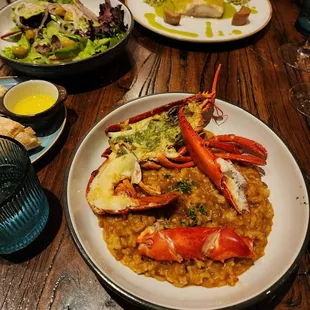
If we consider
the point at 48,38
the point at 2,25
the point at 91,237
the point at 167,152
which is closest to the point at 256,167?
the point at 167,152

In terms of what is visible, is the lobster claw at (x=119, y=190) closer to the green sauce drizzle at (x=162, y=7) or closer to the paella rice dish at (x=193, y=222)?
the paella rice dish at (x=193, y=222)

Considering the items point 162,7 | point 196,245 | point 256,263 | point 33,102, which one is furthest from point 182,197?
point 162,7

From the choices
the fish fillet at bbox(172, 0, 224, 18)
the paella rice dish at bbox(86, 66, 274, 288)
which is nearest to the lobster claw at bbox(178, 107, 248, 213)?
the paella rice dish at bbox(86, 66, 274, 288)

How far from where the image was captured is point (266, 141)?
2137 millimetres

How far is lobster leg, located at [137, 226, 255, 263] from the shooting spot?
155cm

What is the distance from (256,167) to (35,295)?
1459mm

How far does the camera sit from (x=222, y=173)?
1843 mm

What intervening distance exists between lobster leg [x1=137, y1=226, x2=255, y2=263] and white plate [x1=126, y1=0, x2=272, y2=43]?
2.15m

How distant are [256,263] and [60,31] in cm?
253

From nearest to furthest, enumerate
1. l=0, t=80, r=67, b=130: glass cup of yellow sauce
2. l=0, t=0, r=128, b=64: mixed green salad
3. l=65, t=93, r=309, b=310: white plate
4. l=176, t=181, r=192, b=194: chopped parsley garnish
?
l=65, t=93, r=309, b=310: white plate
l=176, t=181, r=192, b=194: chopped parsley garnish
l=0, t=80, r=67, b=130: glass cup of yellow sauce
l=0, t=0, r=128, b=64: mixed green salad

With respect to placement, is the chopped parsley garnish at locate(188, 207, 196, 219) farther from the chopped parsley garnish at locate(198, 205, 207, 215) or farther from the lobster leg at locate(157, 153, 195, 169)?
the lobster leg at locate(157, 153, 195, 169)

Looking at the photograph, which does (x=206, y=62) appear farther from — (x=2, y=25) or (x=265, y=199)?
(x=2, y=25)

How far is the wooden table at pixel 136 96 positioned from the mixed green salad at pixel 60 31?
0.22m

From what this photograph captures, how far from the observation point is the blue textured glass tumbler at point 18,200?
5.09ft
